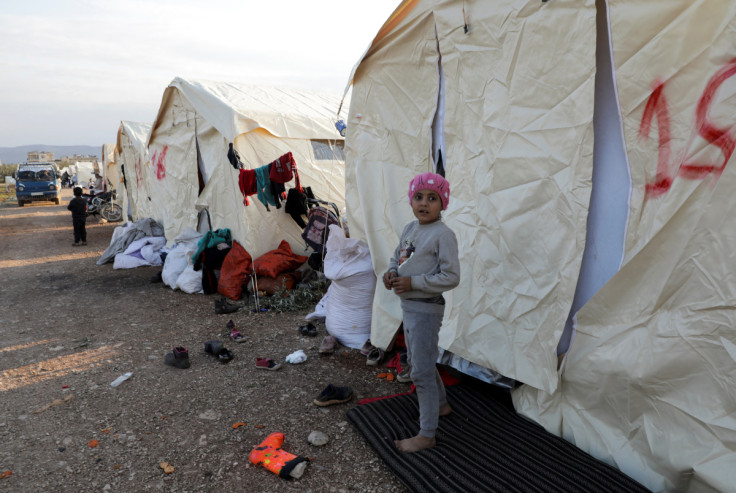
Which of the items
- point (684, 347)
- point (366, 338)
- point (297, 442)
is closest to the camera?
point (684, 347)

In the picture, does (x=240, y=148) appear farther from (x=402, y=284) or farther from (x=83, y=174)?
(x=83, y=174)

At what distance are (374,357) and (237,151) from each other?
3792mm

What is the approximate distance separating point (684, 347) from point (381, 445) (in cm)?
174

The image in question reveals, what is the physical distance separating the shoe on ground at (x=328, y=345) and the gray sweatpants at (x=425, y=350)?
176cm

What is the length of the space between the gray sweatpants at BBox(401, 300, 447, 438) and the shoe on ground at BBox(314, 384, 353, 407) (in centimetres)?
87

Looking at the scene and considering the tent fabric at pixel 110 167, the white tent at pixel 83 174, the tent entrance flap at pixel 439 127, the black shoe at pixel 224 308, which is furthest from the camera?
the white tent at pixel 83 174

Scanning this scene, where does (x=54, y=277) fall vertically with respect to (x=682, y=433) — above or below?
below

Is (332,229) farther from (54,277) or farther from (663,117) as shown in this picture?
(54,277)

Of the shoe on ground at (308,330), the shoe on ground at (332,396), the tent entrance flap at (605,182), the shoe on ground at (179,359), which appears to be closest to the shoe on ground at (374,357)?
the shoe on ground at (332,396)

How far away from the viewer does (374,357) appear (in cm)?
407

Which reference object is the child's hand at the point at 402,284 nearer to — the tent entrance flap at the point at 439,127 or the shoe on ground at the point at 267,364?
the tent entrance flap at the point at 439,127

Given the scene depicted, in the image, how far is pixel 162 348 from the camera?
4602 mm

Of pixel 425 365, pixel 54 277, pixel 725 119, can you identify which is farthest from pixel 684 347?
pixel 54 277

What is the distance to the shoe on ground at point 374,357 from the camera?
403 centimetres
